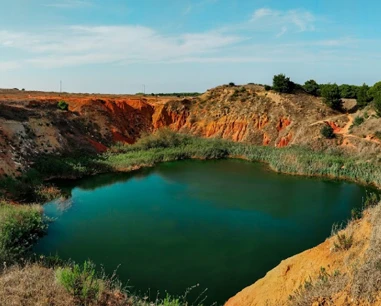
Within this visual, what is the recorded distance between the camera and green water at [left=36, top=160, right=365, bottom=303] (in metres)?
12.1

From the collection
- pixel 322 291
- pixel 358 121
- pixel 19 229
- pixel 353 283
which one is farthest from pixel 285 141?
pixel 353 283

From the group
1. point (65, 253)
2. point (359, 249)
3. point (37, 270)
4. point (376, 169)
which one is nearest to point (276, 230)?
point (359, 249)

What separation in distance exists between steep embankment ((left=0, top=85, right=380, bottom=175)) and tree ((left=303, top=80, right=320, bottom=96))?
4391 millimetres

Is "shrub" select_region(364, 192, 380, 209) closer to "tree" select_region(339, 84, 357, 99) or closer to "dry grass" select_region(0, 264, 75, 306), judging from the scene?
"dry grass" select_region(0, 264, 75, 306)

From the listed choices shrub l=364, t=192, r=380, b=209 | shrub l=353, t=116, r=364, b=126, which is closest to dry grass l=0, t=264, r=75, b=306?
shrub l=364, t=192, r=380, b=209

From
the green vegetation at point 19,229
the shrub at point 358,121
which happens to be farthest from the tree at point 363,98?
the green vegetation at point 19,229

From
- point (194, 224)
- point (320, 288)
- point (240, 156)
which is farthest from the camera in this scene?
point (240, 156)

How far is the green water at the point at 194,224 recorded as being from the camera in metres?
12.1

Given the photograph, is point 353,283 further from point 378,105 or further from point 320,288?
point 378,105

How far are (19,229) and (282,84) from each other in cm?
3628

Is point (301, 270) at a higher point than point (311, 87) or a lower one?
lower

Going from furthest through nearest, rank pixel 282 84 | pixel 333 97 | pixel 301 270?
pixel 282 84 < pixel 333 97 < pixel 301 270

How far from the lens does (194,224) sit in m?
16.5

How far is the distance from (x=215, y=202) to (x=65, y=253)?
9100mm
